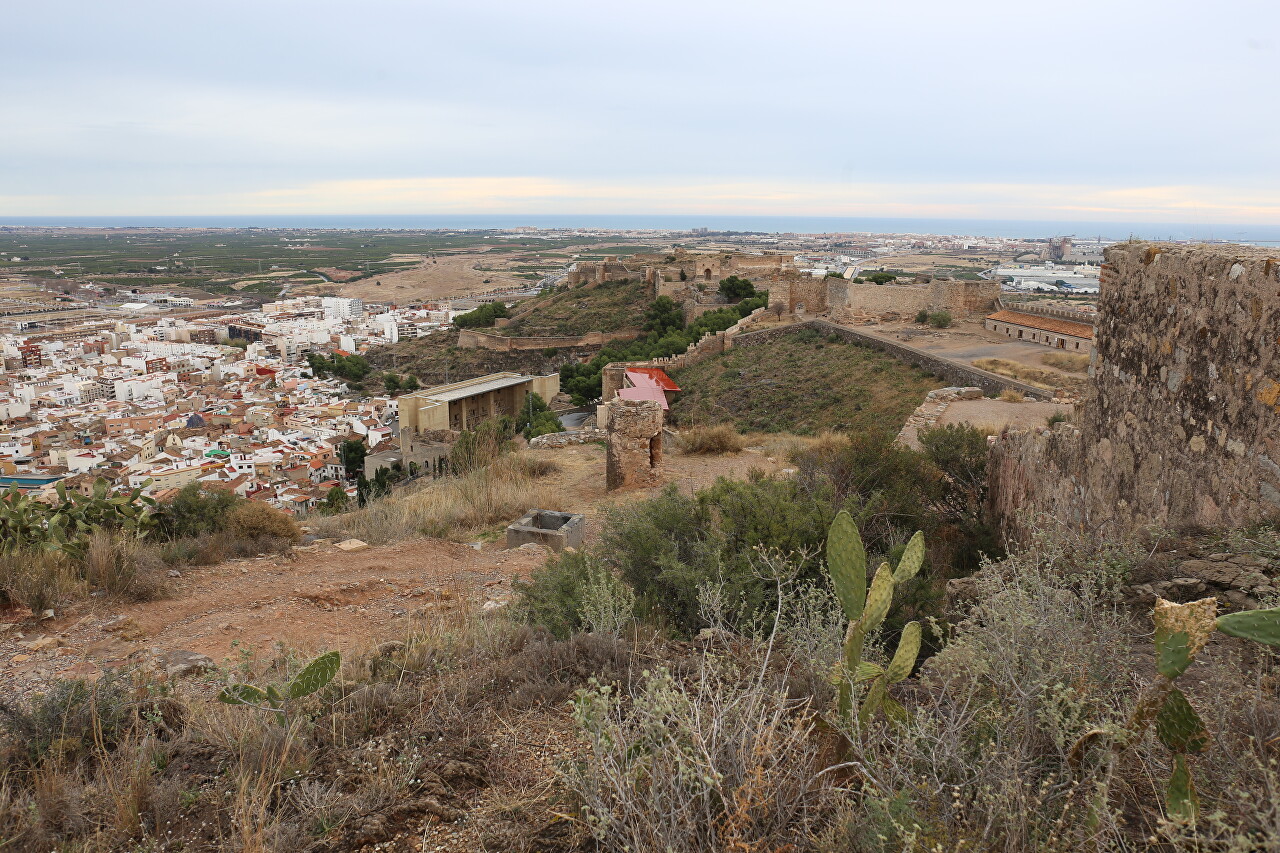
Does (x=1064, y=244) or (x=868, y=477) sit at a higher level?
(x=1064, y=244)

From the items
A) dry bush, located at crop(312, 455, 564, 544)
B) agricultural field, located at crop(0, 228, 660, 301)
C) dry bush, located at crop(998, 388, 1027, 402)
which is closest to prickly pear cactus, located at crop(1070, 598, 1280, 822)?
dry bush, located at crop(312, 455, 564, 544)

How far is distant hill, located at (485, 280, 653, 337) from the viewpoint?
4412 centimetres

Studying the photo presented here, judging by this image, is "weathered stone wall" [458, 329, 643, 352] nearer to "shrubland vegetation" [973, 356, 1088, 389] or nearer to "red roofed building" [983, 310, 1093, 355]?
"red roofed building" [983, 310, 1093, 355]

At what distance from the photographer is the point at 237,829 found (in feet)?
6.78

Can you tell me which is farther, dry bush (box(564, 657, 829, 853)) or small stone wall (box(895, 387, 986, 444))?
small stone wall (box(895, 387, 986, 444))

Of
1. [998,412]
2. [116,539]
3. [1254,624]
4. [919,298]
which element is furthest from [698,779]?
[919,298]

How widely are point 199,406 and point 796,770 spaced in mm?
45746

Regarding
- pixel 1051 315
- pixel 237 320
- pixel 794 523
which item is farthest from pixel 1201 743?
pixel 237 320

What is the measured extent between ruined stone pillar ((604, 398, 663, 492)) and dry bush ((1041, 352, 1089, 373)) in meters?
10.3

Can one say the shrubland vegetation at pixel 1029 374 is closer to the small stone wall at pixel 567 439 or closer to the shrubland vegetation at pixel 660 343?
the small stone wall at pixel 567 439

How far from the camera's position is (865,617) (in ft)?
7.18

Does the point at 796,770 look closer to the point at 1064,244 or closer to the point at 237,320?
the point at 237,320

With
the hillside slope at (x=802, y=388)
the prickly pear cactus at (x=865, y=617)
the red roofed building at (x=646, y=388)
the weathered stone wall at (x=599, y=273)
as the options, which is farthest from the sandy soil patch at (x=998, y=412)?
the weathered stone wall at (x=599, y=273)

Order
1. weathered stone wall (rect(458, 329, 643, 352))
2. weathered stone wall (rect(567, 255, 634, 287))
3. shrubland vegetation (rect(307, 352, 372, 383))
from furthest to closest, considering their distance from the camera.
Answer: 1. shrubland vegetation (rect(307, 352, 372, 383))
2. weathered stone wall (rect(567, 255, 634, 287))
3. weathered stone wall (rect(458, 329, 643, 352))
